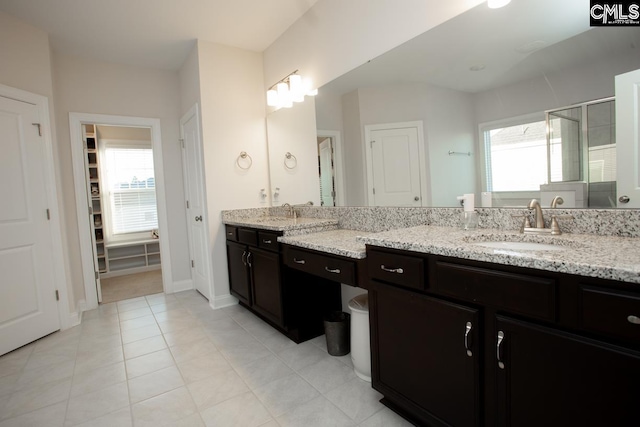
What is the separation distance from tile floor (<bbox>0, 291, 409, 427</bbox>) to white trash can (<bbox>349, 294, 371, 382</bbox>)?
7 centimetres

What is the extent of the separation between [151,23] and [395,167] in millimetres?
2500

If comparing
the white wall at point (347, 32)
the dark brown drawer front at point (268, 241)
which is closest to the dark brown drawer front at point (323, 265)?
the dark brown drawer front at point (268, 241)

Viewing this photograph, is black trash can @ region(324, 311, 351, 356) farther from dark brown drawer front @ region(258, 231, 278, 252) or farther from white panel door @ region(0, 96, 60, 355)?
white panel door @ region(0, 96, 60, 355)

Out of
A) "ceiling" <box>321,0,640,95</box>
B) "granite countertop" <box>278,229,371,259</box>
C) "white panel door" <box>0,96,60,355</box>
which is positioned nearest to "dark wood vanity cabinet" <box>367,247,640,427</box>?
"granite countertop" <box>278,229,371,259</box>

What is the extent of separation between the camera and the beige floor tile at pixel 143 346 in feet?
7.93

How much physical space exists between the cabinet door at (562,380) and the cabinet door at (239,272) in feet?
Answer: 7.21

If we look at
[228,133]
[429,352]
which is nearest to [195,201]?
[228,133]

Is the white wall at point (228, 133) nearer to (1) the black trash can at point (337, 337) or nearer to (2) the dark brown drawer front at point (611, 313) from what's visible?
(1) the black trash can at point (337, 337)

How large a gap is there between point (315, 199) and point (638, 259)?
7.41 feet

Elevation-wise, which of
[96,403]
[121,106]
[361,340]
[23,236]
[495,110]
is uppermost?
[121,106]

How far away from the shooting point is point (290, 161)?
3.22 metres

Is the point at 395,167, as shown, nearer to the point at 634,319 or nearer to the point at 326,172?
the point at 326,172

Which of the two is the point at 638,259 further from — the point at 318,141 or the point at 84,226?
the point at 84,226

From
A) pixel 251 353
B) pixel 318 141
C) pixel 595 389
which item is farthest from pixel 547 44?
pixel 251 353
